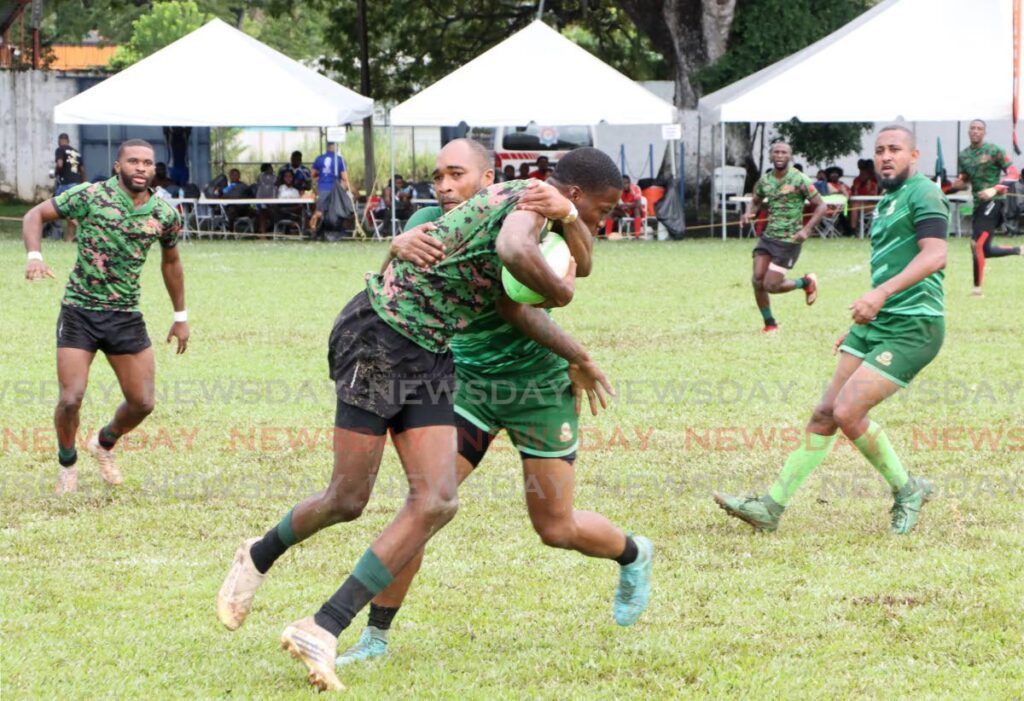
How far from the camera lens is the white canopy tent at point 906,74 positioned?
2528 cm

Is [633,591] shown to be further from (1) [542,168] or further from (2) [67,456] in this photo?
(1) [542,168]

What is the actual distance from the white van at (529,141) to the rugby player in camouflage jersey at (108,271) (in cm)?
2060

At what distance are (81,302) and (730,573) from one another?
3.80 m

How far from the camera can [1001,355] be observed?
42.8ft

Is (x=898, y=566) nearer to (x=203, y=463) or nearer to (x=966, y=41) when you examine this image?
(x=203, y=463)

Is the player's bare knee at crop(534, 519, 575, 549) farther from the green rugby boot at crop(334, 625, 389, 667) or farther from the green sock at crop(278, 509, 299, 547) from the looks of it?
the green sock at crop(278, 509, 299, 547)

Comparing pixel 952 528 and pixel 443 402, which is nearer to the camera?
pixel 443 402

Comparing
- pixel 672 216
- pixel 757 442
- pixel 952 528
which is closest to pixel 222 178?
pixel 672 216

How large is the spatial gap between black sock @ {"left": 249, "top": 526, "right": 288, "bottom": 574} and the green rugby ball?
121cm

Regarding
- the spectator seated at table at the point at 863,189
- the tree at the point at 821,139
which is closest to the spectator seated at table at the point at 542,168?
the spectator seated at table at the point at 863,189

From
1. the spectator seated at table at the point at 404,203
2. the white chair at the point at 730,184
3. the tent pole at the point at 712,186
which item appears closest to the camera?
the spectator seated at table at the point at 404,203

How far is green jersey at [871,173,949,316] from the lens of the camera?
6.98 m

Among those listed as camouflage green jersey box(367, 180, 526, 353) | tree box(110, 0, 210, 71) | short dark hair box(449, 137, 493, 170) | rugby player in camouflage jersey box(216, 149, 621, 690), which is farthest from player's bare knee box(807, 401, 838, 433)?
tree box(110, 0, 210, 71)

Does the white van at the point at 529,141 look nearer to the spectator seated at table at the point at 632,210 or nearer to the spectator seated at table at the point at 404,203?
the spectator seated at table at the point at 632,210
